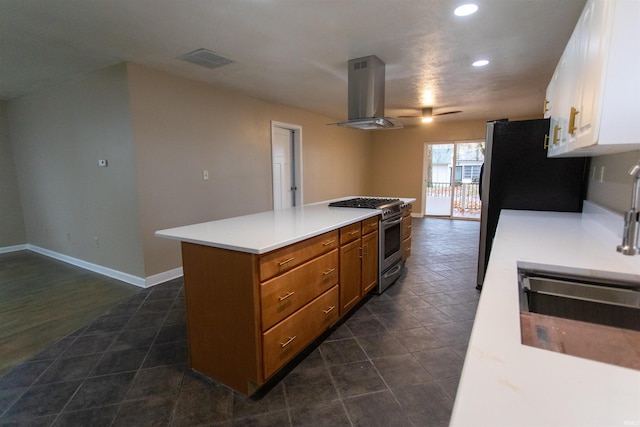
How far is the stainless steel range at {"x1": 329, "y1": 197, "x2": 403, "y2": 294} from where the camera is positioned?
3.14 m

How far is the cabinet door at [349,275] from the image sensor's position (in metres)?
2.50

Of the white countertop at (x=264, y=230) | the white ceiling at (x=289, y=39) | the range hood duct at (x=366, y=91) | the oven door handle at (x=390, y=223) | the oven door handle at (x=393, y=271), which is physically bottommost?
the oven door handle at (x=393, y=271)

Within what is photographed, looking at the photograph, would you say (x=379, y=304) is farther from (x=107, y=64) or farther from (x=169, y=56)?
(x=107, y=64)

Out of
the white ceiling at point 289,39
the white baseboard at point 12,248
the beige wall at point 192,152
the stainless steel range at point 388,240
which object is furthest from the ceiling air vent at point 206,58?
the white baseboard at point 12,248

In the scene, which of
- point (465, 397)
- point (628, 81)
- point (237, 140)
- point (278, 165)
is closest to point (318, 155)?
point (278, 165)

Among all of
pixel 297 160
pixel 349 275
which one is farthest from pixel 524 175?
pixel 297 160

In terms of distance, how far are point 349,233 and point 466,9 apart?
71.5 inches

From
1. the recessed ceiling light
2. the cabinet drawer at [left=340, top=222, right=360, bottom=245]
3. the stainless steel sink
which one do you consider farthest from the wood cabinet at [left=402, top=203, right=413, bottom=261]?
the stainless steel sink

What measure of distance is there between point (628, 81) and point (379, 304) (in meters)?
2.38

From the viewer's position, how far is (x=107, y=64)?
3211 millimetres

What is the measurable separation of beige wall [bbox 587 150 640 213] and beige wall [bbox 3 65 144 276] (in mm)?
3945

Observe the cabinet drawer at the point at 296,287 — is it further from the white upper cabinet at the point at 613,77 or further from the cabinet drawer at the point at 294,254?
the white upper cabinet at the point at 613,77

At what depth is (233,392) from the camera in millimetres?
1826

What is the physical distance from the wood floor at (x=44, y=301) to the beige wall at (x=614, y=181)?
3931 millimetres
